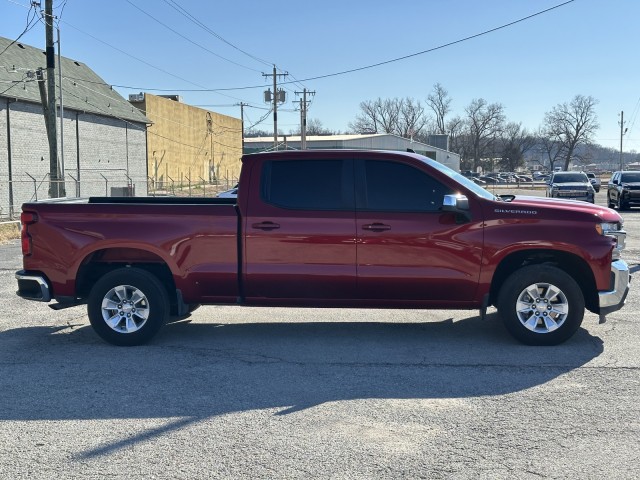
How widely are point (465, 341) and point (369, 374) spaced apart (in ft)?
5.33

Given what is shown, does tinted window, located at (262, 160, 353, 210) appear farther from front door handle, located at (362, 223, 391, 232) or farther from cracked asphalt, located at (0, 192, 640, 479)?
cracked asphalt, located at (0, 192, 640, 479)

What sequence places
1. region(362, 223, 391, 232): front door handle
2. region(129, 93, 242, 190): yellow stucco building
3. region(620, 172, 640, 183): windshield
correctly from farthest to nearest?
region(129, 93, 242, 190): yellow stucco building → region(620, 172, 640, 183): windshield → region(362, 223, 391, 232): front door handle

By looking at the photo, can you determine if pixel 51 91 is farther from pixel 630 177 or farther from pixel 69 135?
pixel 630 177

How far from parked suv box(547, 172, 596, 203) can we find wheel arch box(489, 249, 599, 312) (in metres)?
Answer: 24.4

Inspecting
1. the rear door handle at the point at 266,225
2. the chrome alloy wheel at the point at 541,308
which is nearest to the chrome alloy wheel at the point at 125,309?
the rear door handle at the point at 266,225

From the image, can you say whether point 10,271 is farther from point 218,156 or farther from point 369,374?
point 218,156

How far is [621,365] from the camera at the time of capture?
6.17m

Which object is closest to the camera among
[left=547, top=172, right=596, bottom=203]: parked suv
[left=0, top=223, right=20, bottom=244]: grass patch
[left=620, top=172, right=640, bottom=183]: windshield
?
[left=0, top=223, right=20, bottom=244]: grass patch

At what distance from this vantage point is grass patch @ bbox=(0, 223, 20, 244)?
19.1m

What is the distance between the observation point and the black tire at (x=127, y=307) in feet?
23.0

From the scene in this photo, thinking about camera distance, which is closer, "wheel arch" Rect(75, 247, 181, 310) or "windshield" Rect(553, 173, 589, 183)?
"wheel arch" Rect(75, 247, 181, 310)

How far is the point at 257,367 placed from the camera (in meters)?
6.25

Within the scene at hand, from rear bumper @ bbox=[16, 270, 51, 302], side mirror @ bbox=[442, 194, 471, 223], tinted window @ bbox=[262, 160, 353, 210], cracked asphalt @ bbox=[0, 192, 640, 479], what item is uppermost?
tinted window @ bbox=[262, 160, 353, 210]

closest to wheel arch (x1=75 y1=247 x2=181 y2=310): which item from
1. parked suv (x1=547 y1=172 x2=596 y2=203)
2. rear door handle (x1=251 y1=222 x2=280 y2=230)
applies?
rear door handle (x1=251 y1=222 x2=280 y2=230)
